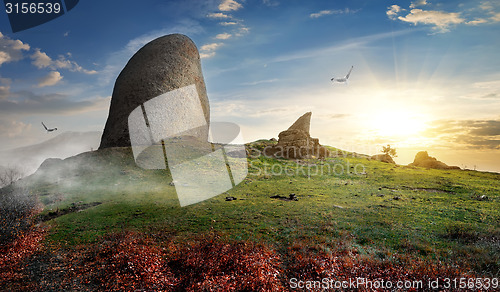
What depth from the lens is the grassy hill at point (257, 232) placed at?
1073cm

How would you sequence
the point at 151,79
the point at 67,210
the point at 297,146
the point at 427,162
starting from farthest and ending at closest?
the point at 427,162 → the point at 297,146 → the point at 151,79 → the point at 67,210

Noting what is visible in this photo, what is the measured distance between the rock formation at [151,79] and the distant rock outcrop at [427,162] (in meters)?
48.8

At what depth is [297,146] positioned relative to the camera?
5206cm

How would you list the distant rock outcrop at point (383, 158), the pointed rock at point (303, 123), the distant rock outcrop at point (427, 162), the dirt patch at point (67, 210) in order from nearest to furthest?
the dirt patch at point (67, 210), the distant rock outcrop at point (427, 162), the pointed rock at point (303, 123), the distant rock outcrop at point (383, 158)

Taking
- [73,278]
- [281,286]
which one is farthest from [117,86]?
[281,286]

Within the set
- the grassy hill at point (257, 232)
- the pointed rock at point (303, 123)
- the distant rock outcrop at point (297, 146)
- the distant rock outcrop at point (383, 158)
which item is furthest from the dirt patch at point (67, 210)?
the distant rock outcrop at point (383, 158)

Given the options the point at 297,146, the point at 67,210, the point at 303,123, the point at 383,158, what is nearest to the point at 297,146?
the point at 297,146

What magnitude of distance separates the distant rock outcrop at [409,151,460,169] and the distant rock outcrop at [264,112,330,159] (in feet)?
74.3

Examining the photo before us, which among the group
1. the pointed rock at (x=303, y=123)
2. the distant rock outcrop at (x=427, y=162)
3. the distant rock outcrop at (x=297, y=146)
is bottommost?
the distant rock outcrop at (x=427, y=162)

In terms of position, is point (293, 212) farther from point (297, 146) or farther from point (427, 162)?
→ point (427, 162)

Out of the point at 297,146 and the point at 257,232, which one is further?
the point at 297,146

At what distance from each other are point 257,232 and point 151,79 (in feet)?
109

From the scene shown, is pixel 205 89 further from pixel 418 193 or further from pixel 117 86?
pixel 418 193

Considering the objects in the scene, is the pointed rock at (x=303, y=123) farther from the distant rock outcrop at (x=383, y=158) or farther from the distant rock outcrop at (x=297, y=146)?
the distant rock outcrop at (x=383, y=158)
